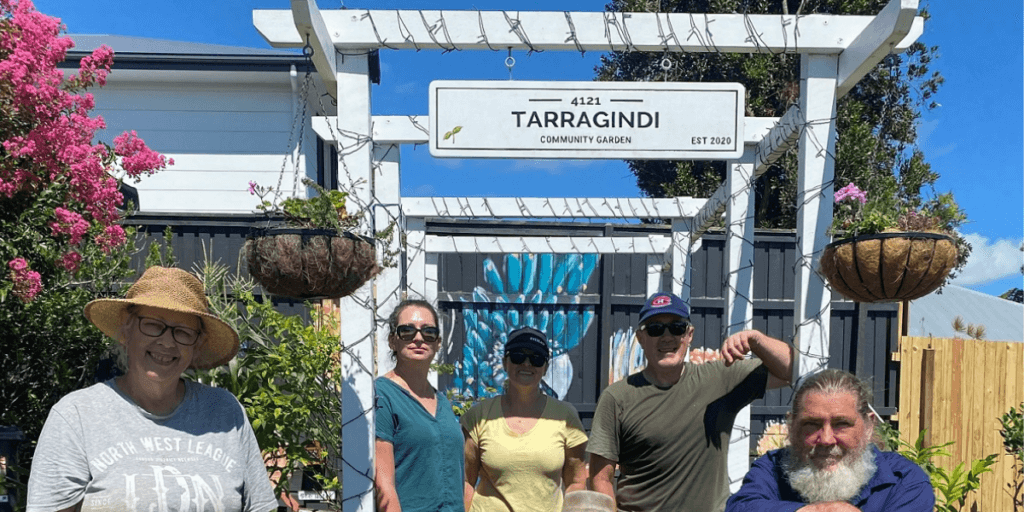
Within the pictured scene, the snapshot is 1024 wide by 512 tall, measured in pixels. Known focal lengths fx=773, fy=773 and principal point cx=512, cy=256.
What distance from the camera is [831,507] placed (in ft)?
6.15

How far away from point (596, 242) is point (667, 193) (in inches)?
246

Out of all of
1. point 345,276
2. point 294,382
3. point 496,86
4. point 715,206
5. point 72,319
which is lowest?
point 294,382

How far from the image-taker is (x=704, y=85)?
316 cm

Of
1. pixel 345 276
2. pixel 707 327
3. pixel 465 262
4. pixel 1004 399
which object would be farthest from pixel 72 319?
pixel 1004 399

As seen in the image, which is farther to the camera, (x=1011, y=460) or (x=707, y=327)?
(x=707, y=327)

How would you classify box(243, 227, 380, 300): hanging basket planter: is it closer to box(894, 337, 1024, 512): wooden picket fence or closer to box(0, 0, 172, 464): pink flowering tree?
box(0, 0, 172, 464): pink flowering tree

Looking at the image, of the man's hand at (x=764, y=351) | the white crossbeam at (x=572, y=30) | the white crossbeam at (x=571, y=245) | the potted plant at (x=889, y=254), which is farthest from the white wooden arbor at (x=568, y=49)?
the white crossbeam at (x=571, y=245)

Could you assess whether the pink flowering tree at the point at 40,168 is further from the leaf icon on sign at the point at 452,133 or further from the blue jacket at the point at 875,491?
the blue jacket at the point at 875,491

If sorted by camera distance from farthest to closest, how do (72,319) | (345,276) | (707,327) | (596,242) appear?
1. (707,327)
2. (596,242)
3. (72,319)
4. (345,276)

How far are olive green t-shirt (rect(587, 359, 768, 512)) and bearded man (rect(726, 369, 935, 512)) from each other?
1.76ft

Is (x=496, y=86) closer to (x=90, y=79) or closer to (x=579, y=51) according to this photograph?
(x=579, y=51)

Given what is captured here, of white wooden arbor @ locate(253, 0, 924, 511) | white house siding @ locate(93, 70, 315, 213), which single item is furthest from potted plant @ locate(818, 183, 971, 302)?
white house siding @ locate(93, 70, 315, 213)

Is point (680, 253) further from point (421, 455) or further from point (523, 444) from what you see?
point (421, 455)

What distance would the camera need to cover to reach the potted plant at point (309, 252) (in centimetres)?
272
